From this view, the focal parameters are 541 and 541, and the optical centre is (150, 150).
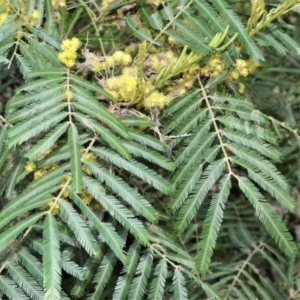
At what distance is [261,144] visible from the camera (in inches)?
48.3

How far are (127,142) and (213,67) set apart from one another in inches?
12.6

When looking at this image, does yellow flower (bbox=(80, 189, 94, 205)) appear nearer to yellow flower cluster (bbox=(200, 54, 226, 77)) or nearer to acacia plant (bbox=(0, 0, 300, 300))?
acacia plant (bbox=(0, 0, 300, 300))

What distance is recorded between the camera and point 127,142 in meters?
1.16

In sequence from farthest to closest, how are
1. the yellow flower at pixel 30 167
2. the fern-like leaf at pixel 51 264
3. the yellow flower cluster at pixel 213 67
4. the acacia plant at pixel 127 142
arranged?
the yellow flower cluster at pixel 213 67 < the yellow flower at pixel 30 167 < the acacia plant at pixel 127 142 < the fern-like leaf at pixel 51 264

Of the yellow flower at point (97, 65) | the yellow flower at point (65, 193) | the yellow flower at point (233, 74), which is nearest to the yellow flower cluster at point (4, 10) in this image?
the yellow flower at point (97, 65)

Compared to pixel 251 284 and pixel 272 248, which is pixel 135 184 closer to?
pixel 251 284

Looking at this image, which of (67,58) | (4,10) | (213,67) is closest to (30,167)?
(67,58)

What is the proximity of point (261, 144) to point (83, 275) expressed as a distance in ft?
1.62

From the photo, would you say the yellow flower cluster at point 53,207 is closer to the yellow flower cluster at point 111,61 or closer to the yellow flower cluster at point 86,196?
the yellow flower cluster at point 86,196

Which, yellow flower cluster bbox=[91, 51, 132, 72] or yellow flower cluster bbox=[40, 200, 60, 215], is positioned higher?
yellow flower cluster bbox=[91, 51, 132, 72]

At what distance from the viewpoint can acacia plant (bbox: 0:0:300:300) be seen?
108cm

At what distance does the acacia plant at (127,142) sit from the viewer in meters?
1.08

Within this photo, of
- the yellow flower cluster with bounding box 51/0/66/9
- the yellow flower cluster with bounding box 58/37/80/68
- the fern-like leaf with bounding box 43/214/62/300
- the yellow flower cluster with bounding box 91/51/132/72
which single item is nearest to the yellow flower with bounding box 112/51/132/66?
the yellow flower cluster with bounding box 91/51/132/72

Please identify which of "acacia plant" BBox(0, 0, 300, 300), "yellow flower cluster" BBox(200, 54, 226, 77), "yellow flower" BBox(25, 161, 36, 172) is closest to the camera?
"acacia plant" BBox(0, 0, 300, 300)
